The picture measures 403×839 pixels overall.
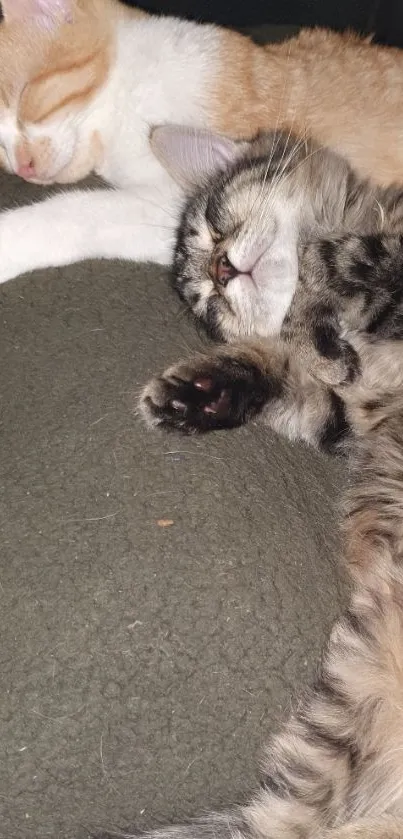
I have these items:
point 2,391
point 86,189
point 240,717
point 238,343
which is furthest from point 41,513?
point 86,189

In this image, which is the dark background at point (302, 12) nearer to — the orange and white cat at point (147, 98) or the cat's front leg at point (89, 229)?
the orange and white cat at point (147, 98)

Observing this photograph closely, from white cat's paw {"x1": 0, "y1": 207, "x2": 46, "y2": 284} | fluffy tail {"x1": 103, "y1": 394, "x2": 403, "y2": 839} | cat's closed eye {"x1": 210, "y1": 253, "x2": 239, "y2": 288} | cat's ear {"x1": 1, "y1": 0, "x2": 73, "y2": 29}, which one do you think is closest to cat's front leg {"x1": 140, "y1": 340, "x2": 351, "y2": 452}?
cat's closed eye {"x1": 210, "y1": 253, "x2": 239, "y2": 288}

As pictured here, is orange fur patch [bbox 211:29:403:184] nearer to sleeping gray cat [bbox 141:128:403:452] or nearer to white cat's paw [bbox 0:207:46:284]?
sleeping gray cat [bbox 141:128:403:452]

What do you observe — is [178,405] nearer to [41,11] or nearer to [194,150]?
[194,150]

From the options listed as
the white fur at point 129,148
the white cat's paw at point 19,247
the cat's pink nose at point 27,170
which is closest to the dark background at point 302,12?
the white fur at point 129,148

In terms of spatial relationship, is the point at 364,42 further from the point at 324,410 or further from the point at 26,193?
the point at 324,410
